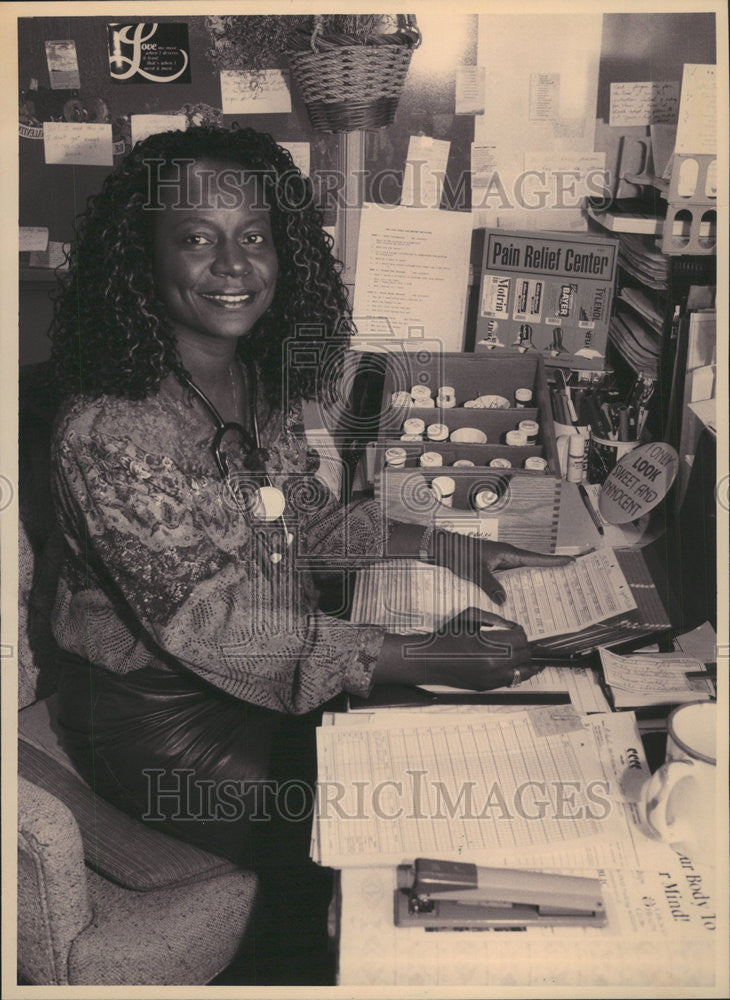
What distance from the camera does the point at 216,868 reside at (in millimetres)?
1413

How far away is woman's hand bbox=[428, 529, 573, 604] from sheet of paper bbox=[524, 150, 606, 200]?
0.75 m

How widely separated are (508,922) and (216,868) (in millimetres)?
588

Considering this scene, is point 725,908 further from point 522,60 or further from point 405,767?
point 522,60

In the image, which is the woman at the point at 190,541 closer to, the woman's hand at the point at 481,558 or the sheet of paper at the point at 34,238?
the woman's hand at the point at 481,558

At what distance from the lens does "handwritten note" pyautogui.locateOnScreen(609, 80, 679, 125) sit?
1690mm

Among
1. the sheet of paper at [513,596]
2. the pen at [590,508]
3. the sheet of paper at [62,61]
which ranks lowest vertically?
the sheet of paper at [513,596]

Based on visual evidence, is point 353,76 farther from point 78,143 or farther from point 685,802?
point 685,802

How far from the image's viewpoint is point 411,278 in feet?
6.23

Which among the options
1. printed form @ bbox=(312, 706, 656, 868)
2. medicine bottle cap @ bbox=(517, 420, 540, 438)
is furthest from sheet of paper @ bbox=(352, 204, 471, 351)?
printed form @ bbox=(312, 706, 656, 868)

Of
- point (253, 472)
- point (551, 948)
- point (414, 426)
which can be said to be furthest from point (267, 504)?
point (551, 948)

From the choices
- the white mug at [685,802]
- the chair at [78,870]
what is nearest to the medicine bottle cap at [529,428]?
the white mug at [685,802]

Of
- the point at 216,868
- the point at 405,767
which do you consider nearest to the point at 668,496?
the point at 405,767

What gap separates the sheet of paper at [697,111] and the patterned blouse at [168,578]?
3.40ft

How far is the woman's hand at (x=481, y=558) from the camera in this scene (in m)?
1.53
